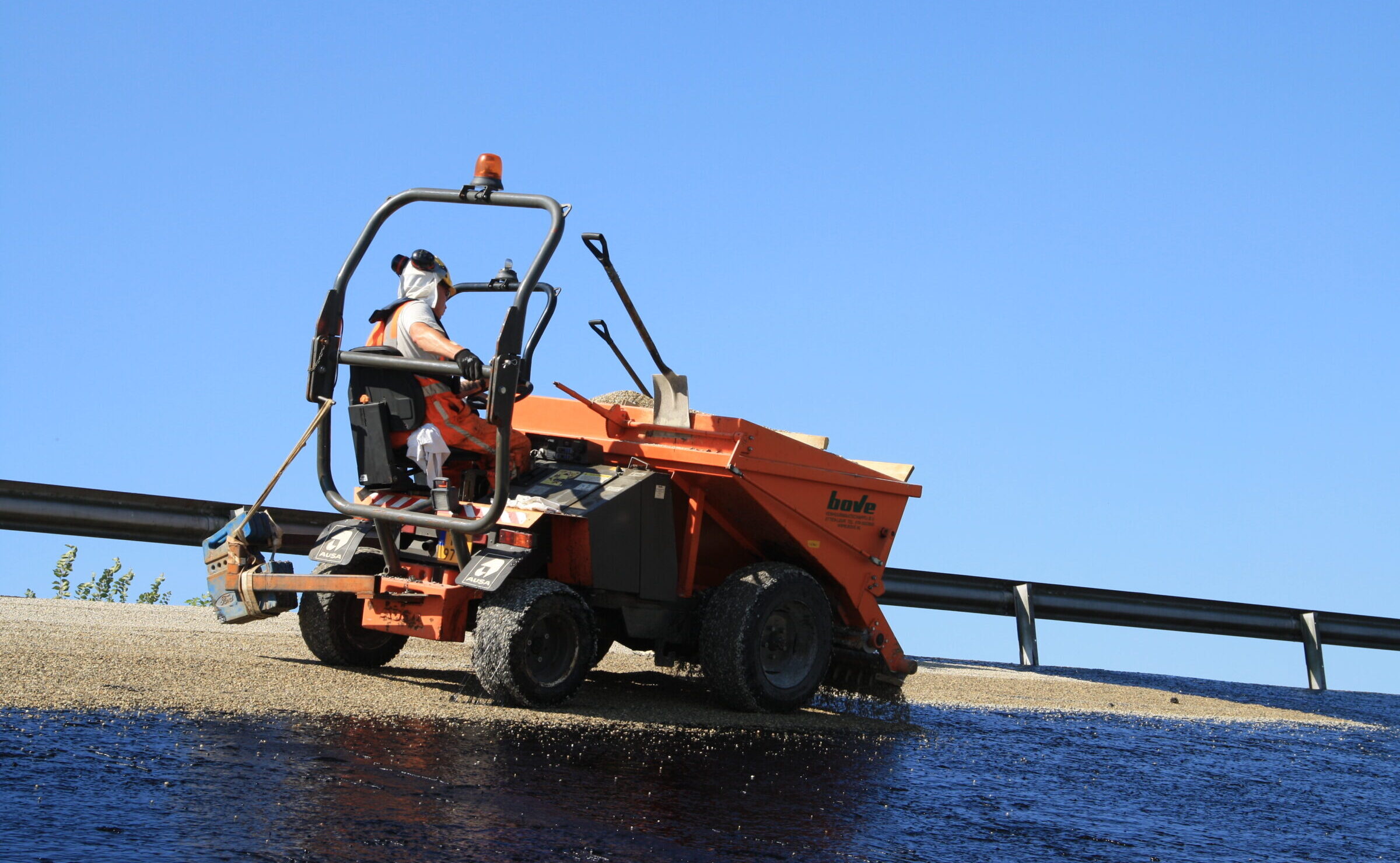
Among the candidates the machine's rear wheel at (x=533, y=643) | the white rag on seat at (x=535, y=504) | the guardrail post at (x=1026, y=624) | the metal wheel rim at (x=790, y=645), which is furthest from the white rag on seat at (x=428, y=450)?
the guardrail post at (x=1026, y=624)

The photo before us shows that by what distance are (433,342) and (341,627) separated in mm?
1853

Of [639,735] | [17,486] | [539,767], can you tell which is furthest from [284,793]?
[17,486]

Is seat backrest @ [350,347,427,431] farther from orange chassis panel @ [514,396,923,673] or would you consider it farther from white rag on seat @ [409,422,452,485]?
orange chassis panel @ [514,396,923,673]

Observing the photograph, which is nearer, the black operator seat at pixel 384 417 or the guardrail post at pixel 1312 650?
the black operator seat at pixel 384 417

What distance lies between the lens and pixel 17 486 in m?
9.23

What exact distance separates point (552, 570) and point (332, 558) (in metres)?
1.16

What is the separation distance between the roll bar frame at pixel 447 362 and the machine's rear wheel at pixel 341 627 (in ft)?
2.13

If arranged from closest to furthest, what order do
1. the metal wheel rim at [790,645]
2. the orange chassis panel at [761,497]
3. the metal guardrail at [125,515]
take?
1. the orange chassis panel at [761,497]
2. the metal wheel rim at [790,645]
3. the metal guardrail at [125,515]

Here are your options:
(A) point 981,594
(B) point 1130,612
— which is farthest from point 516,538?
(B) point 1130,612

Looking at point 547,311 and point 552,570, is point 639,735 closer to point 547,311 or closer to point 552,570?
point 552,570

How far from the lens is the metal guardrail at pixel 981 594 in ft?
30.9

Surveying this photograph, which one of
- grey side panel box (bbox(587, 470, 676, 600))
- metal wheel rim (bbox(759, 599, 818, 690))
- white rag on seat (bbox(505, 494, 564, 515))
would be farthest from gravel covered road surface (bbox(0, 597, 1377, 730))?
white rag on seat (bbox(505, 494, 564, 515))

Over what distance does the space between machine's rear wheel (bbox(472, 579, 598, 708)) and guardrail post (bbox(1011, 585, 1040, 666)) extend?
693cm

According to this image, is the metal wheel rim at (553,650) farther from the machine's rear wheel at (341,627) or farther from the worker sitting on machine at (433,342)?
the machine's rear wheel at (341,627)
